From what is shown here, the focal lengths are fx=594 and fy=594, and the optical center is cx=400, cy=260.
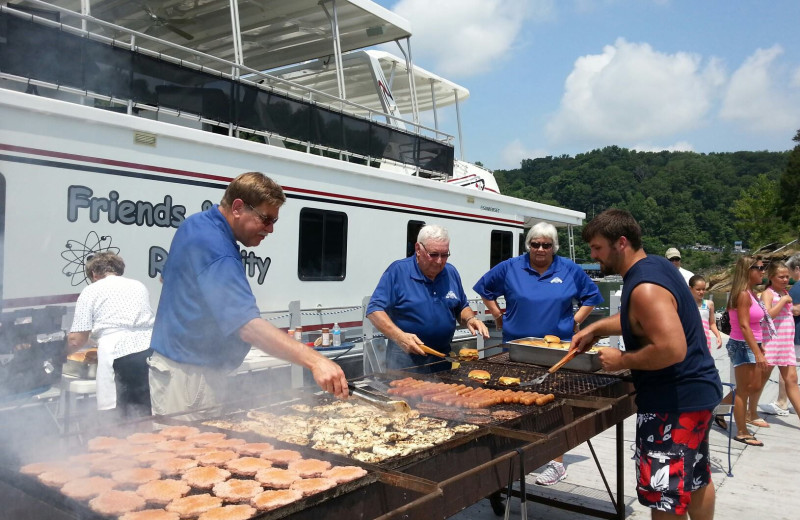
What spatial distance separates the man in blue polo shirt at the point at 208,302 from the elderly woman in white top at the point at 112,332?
2052 millimetres

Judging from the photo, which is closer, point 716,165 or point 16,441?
A: point 16,441

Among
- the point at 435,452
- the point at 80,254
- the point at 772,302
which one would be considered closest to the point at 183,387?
the point at 435,452

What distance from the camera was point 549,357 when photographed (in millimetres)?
4445

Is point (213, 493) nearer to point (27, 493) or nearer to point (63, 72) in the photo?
point (27, 493)

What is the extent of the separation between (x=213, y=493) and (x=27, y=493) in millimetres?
582

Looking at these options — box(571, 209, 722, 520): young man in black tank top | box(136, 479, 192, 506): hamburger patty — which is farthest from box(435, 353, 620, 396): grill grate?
box(136, 479, 192, 506): hamburger patty

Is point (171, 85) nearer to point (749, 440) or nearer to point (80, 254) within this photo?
point (80, 254)

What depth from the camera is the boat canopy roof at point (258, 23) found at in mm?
9172

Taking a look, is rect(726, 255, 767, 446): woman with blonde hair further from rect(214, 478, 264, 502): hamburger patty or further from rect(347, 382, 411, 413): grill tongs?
rect(214, 478, 264, 502): hamburger patty

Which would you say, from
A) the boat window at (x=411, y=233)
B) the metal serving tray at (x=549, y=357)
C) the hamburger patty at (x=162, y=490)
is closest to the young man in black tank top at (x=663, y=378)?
the metal serving tray at (x=549, y=357)

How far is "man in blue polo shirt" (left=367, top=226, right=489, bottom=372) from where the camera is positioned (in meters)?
4.58

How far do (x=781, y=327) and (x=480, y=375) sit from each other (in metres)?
5.00

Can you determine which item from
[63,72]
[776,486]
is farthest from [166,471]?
[776,486]

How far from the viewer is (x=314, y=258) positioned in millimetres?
7621
